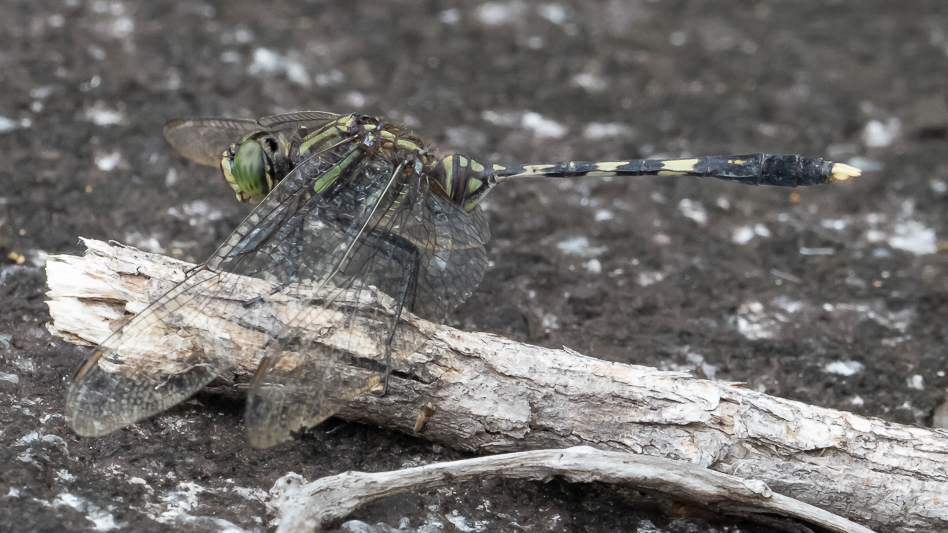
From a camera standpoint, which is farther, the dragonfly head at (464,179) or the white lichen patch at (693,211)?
the white lichen patch at (693,211)

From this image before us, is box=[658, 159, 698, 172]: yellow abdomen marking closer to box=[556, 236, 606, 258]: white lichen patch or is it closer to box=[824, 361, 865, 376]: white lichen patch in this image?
box=[556, 236, 606, 258]: white lichen patch

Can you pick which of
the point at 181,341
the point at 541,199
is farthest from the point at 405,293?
the point at 541,199

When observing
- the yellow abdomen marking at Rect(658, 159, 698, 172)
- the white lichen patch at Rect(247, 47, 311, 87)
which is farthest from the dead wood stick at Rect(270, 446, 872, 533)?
the white lichen patch at Rect(247, 47, 311, 87)

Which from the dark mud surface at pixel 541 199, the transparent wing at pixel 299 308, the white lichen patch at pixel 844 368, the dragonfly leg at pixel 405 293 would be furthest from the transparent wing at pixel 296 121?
the white lichen patch at pixel 844 368

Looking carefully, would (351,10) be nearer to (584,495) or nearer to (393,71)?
(393,71)

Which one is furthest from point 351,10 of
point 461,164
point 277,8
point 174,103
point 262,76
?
point 461,164

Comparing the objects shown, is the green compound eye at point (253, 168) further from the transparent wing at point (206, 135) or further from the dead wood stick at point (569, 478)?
the dead wood stick at point (569, 478)
